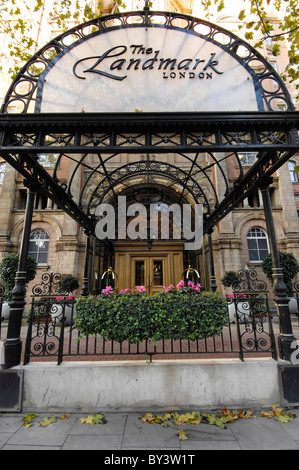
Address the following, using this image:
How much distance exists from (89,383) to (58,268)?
889 centimetres

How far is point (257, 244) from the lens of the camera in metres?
12.2

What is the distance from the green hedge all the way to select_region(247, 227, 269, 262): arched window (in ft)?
31.3

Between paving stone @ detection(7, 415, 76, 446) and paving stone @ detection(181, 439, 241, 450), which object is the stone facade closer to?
paving stone @ detection(7, 415, 76, 446)

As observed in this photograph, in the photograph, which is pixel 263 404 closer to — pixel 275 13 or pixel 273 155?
pixel 273 155

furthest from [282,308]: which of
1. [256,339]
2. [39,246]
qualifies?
[39,246]

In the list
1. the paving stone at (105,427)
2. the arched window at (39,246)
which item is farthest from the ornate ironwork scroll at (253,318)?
the arched window at (39,246)

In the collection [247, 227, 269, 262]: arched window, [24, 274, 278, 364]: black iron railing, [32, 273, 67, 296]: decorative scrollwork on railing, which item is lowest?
[24, 274, 278, 364]: black iron railing

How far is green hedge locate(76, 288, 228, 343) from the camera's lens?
3.46 meters

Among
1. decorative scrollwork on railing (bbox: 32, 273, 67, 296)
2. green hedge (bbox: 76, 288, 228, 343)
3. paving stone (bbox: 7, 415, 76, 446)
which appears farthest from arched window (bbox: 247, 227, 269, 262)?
paving stone (bbox: 7, 415, 76, 446)

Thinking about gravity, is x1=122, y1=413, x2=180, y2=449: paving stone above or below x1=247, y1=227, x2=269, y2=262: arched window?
below

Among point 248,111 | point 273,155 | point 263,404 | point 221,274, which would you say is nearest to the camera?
point 263,404

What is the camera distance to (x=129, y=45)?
14.4ft

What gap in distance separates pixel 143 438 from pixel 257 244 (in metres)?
11.6

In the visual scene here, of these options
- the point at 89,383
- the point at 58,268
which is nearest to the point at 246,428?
the point at 89,383
